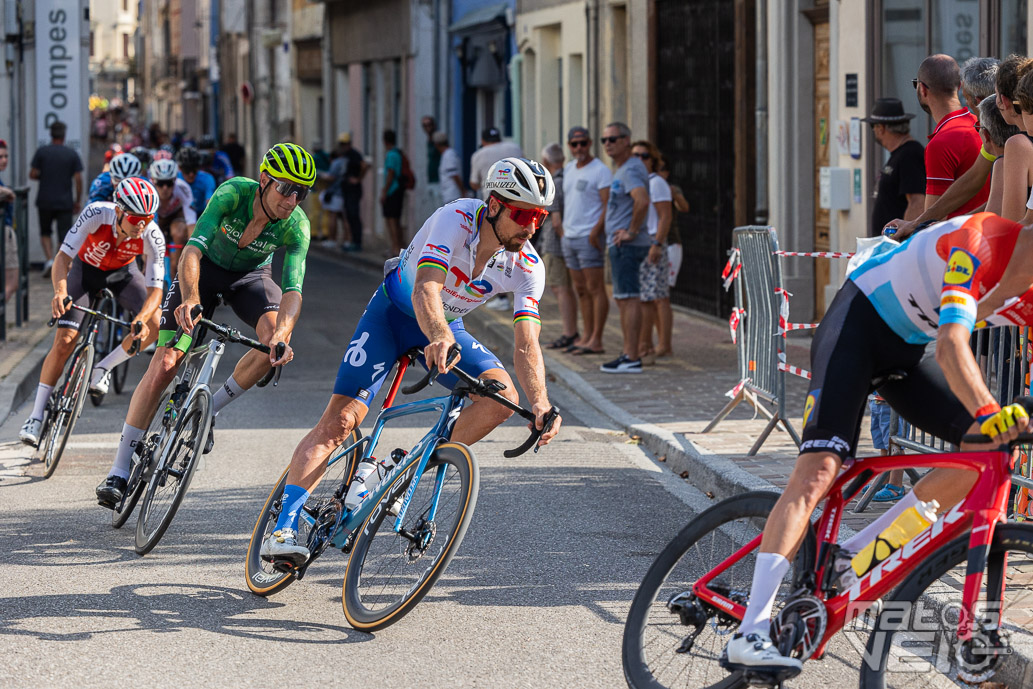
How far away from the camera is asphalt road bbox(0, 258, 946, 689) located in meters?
4.97

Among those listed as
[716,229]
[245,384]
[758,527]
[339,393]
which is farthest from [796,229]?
[758,527]

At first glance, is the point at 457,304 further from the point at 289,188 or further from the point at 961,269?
the point at 961,269

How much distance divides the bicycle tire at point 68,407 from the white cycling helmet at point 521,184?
3.90 meters

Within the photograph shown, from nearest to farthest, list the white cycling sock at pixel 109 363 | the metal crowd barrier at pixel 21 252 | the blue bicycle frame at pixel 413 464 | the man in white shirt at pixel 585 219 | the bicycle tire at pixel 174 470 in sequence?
1. the blue bicycle frame at pixel 413 464
2. the bicycle tire at pixel 174 470
3. the white cycling sock at pixel 109 363
4. the man in white shirt at pixel 585 219
5. the metal crowd barrier at pixel 21 252

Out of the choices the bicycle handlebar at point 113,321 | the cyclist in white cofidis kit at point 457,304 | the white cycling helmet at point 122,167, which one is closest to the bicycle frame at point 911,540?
the cyclist in white cofidis kit at point 457,304

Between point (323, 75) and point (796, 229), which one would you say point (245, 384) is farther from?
point (323, 75)

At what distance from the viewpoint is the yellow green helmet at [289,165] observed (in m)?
6.80

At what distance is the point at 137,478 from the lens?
6895 mm

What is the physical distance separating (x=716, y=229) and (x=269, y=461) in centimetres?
866

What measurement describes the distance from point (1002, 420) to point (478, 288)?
2421 millimetres

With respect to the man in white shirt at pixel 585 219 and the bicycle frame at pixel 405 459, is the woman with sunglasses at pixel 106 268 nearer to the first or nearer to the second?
the bicycle frame at pixel 405 459

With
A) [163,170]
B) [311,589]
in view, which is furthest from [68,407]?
[163,170]

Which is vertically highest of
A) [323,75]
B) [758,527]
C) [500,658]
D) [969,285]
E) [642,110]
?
[323,75]

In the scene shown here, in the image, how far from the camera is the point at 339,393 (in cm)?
573
